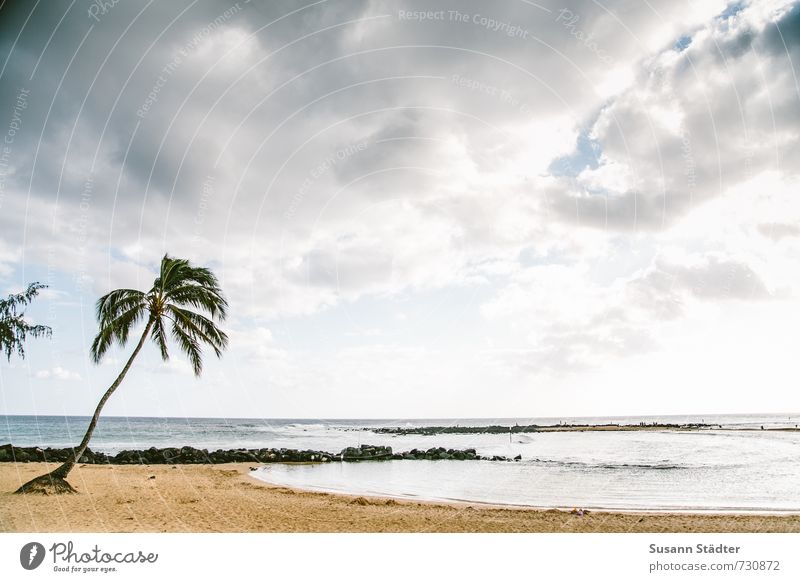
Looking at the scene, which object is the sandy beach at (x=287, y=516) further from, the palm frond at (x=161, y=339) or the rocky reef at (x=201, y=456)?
the rocky reef at (x=201, y=456)

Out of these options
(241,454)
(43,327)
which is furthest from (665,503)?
(241,454)

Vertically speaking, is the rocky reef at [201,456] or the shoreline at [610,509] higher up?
the shoreline at [610,509]

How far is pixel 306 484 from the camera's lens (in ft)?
57.0

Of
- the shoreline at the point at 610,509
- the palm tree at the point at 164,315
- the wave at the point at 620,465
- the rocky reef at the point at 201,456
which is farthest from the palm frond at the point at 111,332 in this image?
the wave at the point at 620,465

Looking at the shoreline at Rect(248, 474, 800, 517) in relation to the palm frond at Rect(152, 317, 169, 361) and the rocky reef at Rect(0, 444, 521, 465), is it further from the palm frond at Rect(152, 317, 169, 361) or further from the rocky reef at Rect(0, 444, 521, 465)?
the rocky reef at Rect(0, 444, 521, 465)

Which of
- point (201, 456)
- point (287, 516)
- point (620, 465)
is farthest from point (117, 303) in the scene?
point (620, 465)

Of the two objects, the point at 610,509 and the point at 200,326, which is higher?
the point at 200,326

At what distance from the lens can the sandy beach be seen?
30.0 feet

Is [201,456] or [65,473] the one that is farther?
[201,456]

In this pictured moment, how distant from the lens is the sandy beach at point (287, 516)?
9133 mm

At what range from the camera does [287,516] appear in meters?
10.4

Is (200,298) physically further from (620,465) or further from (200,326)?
(620,465)
